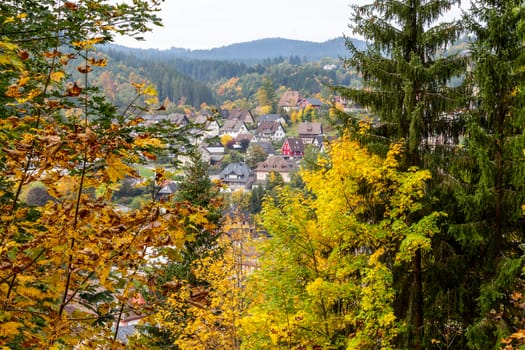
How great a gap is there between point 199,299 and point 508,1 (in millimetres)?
9344

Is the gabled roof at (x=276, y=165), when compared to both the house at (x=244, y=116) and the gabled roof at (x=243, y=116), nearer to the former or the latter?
the house at (x=244, y=116)

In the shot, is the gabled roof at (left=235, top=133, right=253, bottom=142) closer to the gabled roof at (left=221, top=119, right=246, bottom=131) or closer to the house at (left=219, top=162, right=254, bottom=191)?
the gabled roof at (left=221, top=119, right=246, bottom=131)

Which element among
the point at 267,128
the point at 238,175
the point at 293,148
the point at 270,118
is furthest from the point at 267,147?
the point at 270,118

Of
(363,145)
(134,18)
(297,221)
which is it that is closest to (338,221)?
(297,221)

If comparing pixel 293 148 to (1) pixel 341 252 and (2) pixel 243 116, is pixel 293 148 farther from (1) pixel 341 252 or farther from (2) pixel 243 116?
(1) pixel 341 252

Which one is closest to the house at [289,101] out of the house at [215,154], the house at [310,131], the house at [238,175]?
the house at [310,131]

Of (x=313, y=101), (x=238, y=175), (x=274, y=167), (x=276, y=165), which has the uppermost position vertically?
(x=313, y=101)

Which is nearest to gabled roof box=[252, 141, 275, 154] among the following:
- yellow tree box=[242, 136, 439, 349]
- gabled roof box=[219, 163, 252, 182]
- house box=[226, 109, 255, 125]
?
gabled roof box=[219, 163, 252, 182]

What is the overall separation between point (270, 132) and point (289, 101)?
36.2m

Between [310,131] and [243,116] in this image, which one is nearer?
[310,131]

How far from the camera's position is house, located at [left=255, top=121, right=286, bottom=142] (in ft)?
374

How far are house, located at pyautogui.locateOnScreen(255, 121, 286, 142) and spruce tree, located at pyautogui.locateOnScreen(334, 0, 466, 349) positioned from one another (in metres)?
102

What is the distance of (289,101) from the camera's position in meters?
149

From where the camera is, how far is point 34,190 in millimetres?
→ 41969
